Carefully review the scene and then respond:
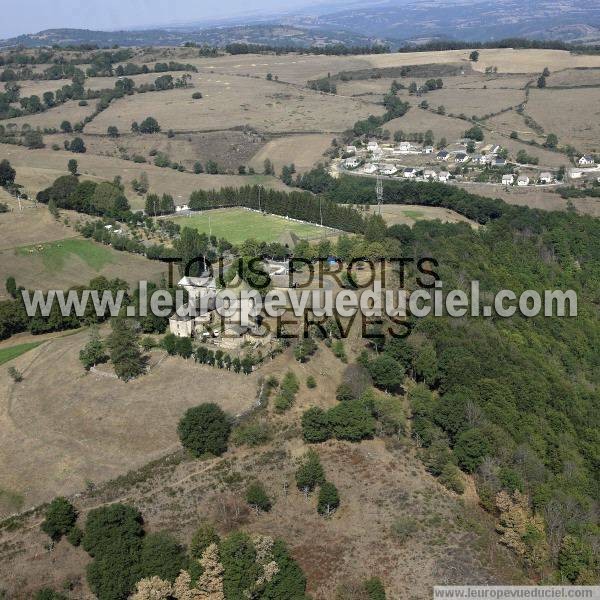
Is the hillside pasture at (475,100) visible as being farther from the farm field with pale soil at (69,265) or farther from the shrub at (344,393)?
the shrub at (344,393)

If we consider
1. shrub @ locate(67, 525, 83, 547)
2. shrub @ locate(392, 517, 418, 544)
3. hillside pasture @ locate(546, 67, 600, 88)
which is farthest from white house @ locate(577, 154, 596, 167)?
shrub @ locate(67, 525, 83, 547)

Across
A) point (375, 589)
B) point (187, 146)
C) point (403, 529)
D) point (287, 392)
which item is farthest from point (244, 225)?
point (375, 589)

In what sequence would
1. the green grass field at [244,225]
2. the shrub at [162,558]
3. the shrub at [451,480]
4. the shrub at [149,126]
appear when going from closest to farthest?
the shrub at [162,558]
the shrub at [451,480]
the green grass field at [244,225]
the shrub at [149,126]

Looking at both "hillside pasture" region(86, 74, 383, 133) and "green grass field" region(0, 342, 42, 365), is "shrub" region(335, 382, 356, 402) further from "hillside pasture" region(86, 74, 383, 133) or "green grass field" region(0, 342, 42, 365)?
"hillside pasture" region(86, 74, 383, 133)

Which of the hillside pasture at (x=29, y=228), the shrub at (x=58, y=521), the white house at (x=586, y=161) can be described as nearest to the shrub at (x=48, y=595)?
the shrub at (x=58, y=521)

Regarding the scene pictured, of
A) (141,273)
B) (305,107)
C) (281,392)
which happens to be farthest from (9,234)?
(305,107)

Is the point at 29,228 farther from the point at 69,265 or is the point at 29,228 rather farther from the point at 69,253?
the point at 69,265
